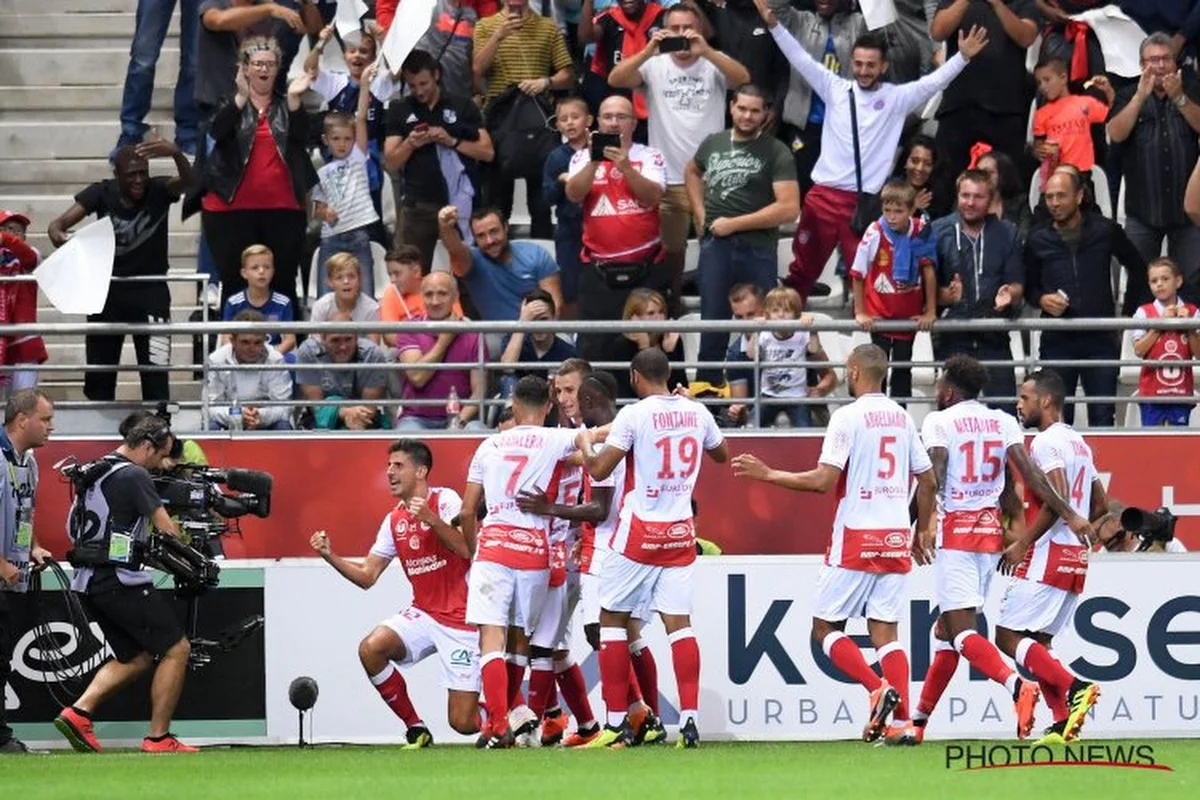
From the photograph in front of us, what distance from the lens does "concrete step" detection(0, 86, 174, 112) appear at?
22.5m

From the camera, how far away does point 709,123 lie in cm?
1944

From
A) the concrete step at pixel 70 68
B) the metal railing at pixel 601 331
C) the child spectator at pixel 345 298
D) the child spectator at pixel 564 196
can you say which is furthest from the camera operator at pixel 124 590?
the concrete step at pixel 70 68

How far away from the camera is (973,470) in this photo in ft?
48.1

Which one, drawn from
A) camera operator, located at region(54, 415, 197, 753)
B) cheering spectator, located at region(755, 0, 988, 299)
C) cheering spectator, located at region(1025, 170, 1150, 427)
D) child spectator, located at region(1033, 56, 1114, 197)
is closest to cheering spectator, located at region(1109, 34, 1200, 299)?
child spectator, located at region(1033, 56, 1114, 197)

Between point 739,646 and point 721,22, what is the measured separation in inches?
234

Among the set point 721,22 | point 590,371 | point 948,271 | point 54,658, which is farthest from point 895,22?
point 54,658

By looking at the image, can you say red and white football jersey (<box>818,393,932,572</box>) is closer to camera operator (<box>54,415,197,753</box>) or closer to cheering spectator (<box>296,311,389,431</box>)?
camera operator (<box>54,415,197,753</box>)

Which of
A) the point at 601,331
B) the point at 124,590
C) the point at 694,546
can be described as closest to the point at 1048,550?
the point at 694,546

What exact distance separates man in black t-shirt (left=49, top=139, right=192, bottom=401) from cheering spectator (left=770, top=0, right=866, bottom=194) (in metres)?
4.79

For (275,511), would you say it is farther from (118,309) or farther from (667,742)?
(667,742)

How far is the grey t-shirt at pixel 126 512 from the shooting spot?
49.6 feet

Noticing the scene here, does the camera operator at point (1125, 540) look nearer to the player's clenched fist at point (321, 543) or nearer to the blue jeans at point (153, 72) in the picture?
the player's clenched fist at point (321, 543)

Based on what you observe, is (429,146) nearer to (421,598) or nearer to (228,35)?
(228,35)

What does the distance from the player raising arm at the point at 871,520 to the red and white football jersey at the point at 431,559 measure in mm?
2089
